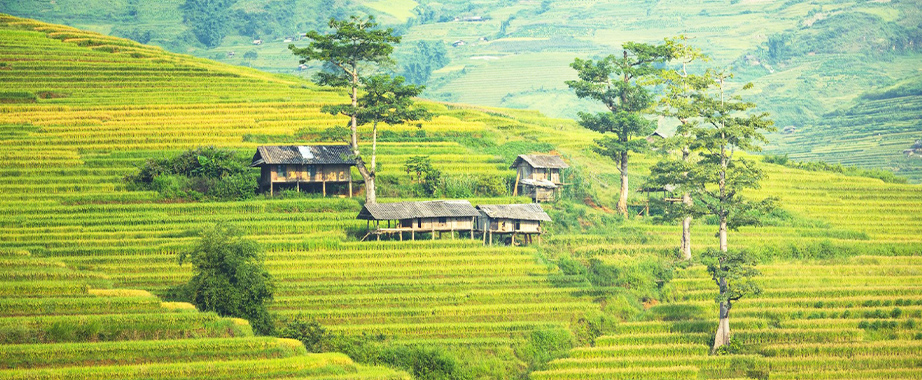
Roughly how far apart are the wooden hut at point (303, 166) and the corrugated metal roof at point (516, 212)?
27.9 ft

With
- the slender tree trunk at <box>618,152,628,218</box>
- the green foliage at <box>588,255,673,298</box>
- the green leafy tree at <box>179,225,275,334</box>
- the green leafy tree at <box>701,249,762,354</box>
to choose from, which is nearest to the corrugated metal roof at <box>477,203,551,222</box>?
the green foliage at <box>588,255,673,298</box>

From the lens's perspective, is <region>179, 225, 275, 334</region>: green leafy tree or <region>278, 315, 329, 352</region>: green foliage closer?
<region>278, 315, 329, 352</region>: green foliage

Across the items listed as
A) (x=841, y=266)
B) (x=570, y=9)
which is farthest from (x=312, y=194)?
(x=570, y=9)

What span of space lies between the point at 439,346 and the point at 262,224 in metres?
14.3

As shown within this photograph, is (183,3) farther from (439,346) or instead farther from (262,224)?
(439,346)

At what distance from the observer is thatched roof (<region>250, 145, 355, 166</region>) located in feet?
181

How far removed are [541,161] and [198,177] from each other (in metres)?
18.9

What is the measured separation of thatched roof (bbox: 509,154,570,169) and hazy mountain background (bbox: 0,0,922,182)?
6187 cm

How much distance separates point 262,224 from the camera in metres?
50.3

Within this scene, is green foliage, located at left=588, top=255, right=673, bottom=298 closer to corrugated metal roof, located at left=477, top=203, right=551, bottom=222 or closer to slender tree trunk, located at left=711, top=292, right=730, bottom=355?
corrugated metal roof, located at left=477, top=203, right=551, bottom=222

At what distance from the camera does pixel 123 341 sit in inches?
1347

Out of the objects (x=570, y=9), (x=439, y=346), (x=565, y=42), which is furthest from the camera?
(x=570, y=9)

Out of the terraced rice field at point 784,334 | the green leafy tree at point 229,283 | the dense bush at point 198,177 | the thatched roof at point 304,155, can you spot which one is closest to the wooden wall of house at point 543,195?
the thatched roof at point 304,155

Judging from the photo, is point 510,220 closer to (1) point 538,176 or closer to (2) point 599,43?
(1) point 538,176
